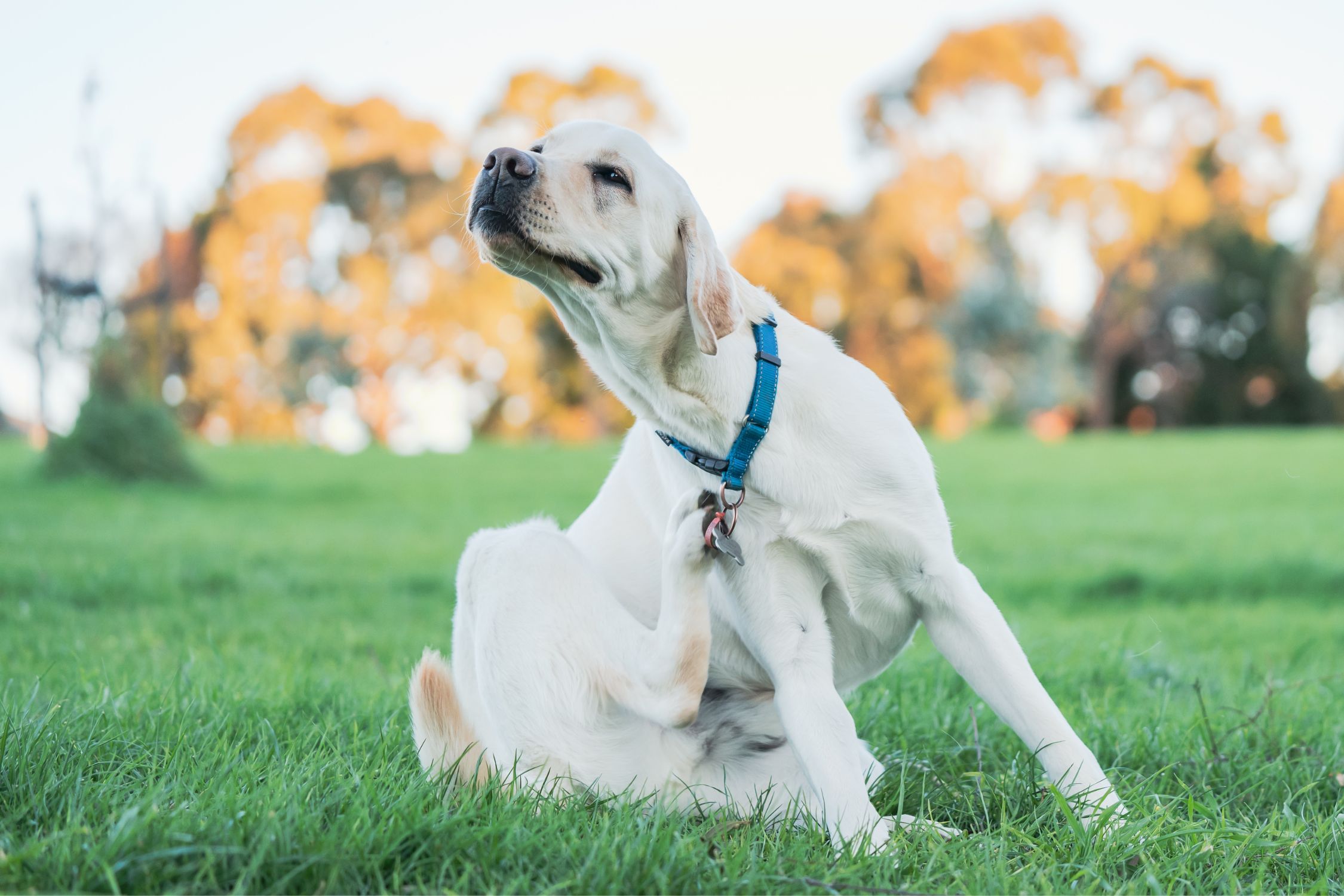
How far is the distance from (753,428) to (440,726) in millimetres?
1093

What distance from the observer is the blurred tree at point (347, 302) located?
89.3ft

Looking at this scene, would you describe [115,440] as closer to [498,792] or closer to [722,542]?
[498,792]

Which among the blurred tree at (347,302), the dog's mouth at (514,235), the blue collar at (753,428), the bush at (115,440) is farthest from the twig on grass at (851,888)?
the blurred tree at (347,302)

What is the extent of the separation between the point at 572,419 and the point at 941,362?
10621 millimetres

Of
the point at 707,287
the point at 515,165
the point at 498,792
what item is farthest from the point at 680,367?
the point at 498,792

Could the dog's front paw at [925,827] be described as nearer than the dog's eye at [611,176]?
Yes

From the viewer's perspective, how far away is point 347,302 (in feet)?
91.7

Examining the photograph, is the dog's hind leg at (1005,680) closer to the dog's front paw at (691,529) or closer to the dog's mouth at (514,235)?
the dog's front paw at (691,529)

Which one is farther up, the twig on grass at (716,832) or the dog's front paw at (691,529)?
the dog's front paw at (691,529)

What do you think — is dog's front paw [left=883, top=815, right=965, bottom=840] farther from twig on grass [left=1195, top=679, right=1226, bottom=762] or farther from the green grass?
twig on grass [left=1195, top=679, right=1226, bottom=762]

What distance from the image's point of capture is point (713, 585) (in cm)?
253

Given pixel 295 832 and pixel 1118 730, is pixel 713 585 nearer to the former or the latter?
pixel 295 832

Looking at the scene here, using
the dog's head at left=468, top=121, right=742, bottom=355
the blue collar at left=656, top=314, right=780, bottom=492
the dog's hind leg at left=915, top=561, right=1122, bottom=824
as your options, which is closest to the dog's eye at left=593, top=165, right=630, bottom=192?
the dog's head at left=468, top=121, right=742, bottom=355

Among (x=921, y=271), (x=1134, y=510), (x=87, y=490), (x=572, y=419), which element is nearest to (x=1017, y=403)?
(x=921, y=271)
